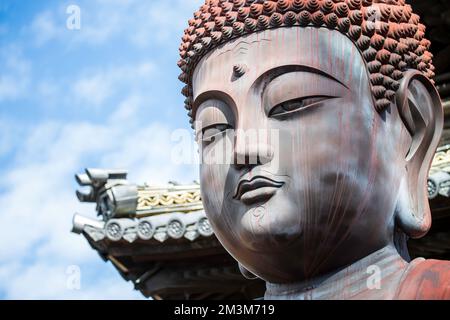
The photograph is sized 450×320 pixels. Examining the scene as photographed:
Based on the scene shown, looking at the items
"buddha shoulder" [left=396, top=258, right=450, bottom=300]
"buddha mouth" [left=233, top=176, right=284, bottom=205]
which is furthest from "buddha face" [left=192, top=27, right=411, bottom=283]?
"buddha shoulder" [left=396, top=258, right=450, bottom=300]

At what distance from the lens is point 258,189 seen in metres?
3.08

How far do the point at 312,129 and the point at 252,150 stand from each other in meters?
0.19

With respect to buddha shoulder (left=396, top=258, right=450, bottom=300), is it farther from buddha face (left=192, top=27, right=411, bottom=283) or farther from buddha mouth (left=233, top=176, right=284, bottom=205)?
buddha mouth (left=233, top=176, right=284, bottom=205)

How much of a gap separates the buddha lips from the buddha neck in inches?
17.9

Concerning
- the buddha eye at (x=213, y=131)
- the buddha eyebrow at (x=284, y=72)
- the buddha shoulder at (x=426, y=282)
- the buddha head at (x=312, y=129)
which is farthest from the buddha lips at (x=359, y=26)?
the buddha shoulder at (x=426, y=282)

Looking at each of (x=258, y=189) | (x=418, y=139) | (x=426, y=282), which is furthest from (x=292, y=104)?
(x=426, y=282)

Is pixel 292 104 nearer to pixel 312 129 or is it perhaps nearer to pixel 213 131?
pixel 312 129

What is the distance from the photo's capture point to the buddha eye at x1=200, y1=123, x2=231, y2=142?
10.6ft

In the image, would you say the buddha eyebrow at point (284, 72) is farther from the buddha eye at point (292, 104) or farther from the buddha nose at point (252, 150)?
the buddha nose at point (252, 150)

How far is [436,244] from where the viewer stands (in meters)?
6.43

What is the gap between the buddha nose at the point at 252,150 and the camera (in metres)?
3.06

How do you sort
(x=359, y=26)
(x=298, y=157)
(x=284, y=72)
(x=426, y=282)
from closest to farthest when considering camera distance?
Result: (x=426, y=282)
(x=298, y=157)
(x=284, y=72)
(x=359, y=26)

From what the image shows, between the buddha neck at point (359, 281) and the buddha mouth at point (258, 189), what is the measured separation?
0.30 metres
